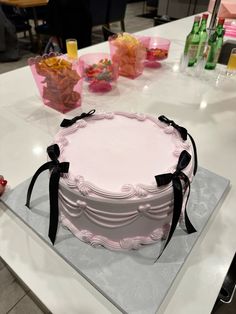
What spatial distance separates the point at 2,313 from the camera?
1078mm

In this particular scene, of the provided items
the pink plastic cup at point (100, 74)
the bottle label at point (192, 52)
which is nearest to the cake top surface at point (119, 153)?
the pink plastic cup at point (100, 74)

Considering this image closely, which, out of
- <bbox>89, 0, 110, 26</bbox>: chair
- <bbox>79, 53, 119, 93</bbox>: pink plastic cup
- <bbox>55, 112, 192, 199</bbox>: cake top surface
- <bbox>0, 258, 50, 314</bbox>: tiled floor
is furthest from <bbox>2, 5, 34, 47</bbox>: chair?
<bbox>55, 112, 192, 199</bbox>: cake top surface

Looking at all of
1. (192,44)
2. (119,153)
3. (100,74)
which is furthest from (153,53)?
(119,153)

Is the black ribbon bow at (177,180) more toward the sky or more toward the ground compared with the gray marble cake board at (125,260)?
more toward the sky

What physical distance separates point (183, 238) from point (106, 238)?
0.18 m

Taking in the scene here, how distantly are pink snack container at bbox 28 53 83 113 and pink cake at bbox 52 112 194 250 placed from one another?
37 centimetres

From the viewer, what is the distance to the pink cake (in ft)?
1.52

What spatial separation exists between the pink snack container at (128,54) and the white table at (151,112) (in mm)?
54

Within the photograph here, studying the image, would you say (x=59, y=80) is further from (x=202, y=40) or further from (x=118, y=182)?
(x=202, y=40)

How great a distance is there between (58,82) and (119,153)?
500mm

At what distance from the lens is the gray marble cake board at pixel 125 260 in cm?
46

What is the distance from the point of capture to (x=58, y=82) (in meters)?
0.91

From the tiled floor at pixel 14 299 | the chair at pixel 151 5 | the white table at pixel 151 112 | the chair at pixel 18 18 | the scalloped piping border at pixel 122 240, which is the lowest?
the tiled floor at pixel 14 299

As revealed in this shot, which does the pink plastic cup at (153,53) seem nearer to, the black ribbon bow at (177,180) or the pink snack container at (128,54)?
the pink snack container at (128,54)
